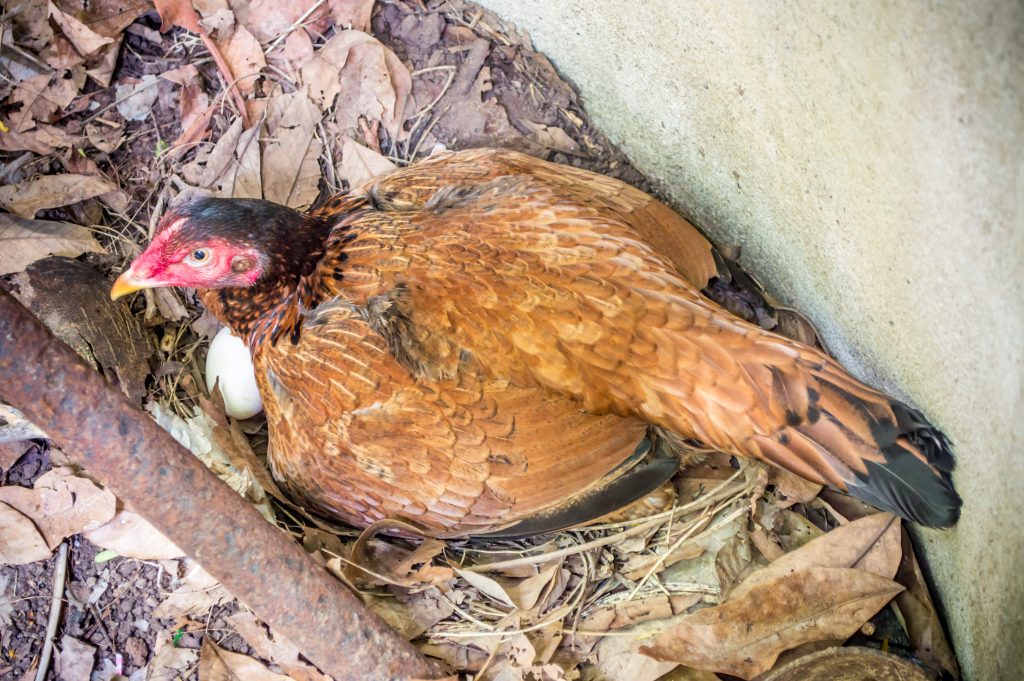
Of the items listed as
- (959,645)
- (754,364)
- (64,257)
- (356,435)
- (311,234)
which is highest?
(754,364)

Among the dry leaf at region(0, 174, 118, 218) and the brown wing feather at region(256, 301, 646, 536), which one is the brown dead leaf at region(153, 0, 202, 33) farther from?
the brown wing feather at region(256, 301, 646, 536)

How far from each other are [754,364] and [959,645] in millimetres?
814

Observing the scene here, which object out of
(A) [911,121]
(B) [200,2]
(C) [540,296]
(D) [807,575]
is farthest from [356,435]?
(B) [200,2]

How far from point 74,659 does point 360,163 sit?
1.70 meters

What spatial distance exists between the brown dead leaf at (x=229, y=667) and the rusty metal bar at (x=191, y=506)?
349mm

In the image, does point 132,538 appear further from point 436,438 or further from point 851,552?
point 851,552

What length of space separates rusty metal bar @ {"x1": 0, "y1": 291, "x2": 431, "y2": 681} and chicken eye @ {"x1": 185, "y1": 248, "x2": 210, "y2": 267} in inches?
24.8

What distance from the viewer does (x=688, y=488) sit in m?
2.34

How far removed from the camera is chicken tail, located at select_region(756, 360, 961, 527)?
1.70 metres

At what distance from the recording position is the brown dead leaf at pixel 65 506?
7.09 ft

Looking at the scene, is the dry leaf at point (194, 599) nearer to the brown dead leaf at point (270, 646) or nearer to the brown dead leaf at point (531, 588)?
the brown dead leaf at point (270, 646)

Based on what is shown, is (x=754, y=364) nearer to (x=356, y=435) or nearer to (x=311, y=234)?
(x=356, y=435)

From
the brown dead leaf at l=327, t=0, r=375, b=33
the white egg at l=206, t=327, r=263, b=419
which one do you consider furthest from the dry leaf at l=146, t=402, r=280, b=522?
the brown dead leaf at l=327, t=0, r=375, b=33

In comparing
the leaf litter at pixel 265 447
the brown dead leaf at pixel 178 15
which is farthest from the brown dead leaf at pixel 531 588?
the brown dead leaf at pixel 178 15
